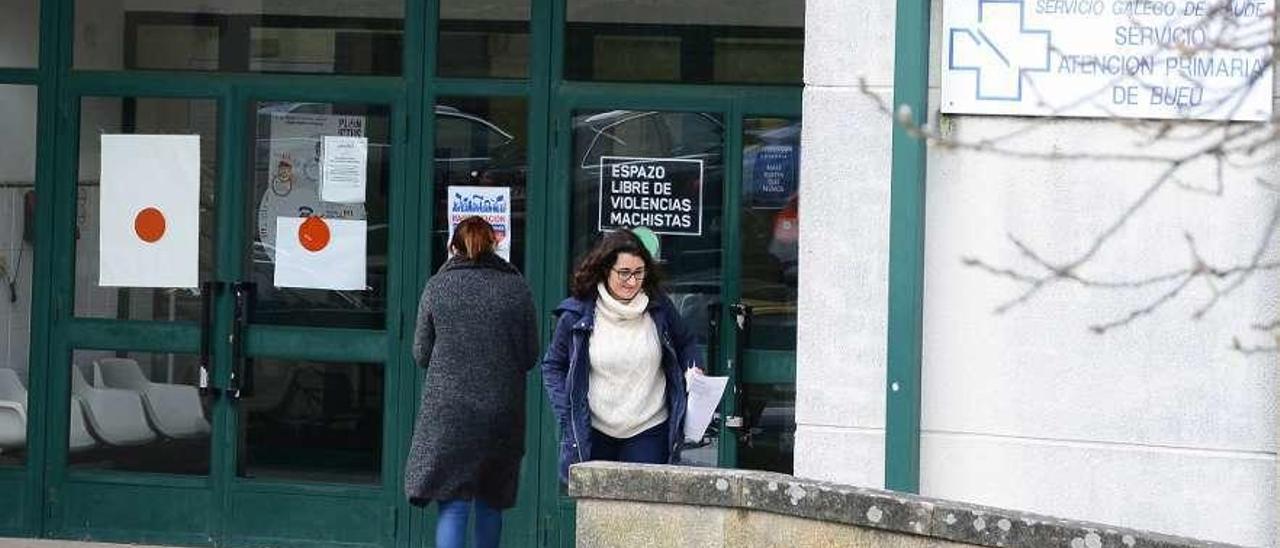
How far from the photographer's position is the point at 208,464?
9344 mm

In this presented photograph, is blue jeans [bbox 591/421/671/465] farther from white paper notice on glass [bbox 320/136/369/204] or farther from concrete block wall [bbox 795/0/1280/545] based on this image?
white paper notice on glass [bbox 320/136/369/204]

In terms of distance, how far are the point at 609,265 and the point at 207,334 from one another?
2.53 metres

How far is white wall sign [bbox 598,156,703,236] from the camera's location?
898cm

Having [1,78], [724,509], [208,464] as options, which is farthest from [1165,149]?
[1,78]

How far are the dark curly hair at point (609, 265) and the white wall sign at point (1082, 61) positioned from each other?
4.01 ft

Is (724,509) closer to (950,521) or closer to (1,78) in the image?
(950,521)

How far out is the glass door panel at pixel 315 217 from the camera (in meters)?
9.21

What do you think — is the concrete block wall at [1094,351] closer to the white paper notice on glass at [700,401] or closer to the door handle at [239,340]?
the white paper notice on glass at [700,401]

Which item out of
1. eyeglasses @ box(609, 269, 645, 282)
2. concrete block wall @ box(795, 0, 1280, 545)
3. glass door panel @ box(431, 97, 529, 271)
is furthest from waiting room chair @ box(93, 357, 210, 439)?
concrete block wall @ box(795, 0, 1280, 545)

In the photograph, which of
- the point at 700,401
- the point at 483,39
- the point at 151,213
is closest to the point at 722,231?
the point at 483,39

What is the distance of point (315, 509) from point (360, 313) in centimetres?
90

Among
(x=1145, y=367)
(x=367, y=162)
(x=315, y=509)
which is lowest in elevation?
(x=315, y=509)

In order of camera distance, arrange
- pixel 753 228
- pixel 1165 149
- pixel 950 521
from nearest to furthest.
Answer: pixel 950 521 → pixel 1165 149 → pixel 753 228

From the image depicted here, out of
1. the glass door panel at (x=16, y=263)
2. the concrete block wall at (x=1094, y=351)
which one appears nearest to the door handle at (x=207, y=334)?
the glass door panel at (x=16, y=263)
